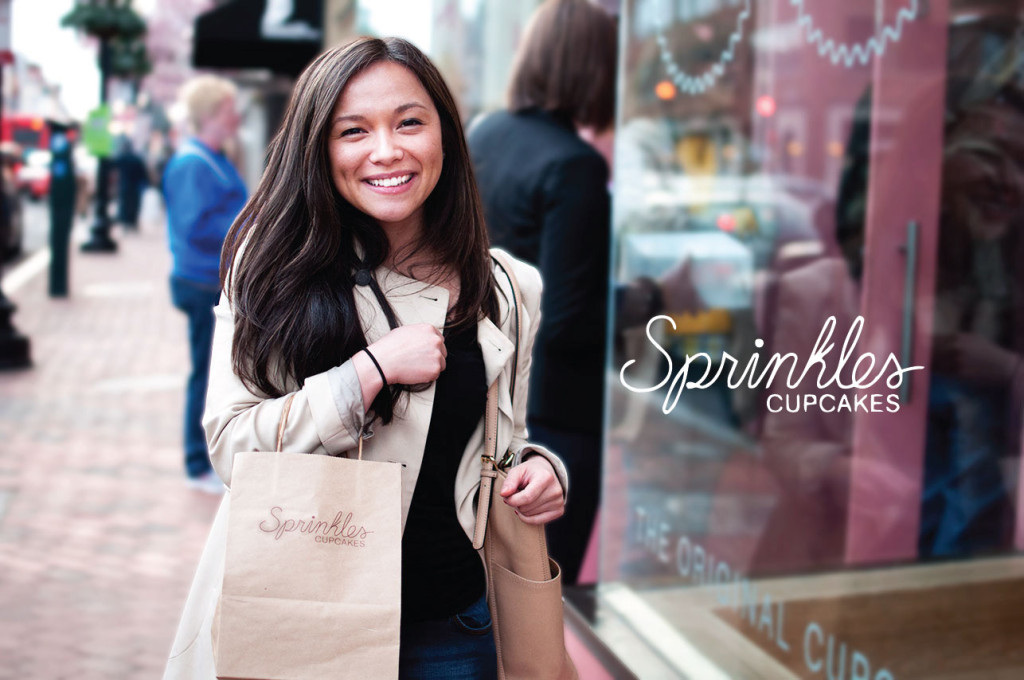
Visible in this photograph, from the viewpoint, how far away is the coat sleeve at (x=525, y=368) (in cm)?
212

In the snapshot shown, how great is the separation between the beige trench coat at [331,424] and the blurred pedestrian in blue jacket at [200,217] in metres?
3.70

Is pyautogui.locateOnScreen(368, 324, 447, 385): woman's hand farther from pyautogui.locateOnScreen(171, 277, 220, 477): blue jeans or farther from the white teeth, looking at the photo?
pyautogui.locateOnScreen(171, 277, 220, 477): blue jeans

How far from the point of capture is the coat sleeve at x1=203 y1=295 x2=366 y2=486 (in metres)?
1.83

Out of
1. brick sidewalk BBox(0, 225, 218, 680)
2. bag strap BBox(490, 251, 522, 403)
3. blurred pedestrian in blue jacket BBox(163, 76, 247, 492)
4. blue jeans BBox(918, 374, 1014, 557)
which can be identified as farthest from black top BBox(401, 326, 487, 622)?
blurred pedestrian in blue jacket BBox(163, 76, 247, 492)

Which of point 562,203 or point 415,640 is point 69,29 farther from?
point 415,640

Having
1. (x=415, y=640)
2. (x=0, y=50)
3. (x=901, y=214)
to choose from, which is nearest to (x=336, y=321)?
(x=415, y=640)

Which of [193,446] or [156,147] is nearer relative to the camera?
[193,446]

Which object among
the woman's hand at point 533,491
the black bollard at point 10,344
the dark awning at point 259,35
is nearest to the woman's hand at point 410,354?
the woman's hand at point 533,491

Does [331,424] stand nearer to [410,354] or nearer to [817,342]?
[410,354]

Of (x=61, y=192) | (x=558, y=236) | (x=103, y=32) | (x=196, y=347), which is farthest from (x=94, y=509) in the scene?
(x=103, y=32)

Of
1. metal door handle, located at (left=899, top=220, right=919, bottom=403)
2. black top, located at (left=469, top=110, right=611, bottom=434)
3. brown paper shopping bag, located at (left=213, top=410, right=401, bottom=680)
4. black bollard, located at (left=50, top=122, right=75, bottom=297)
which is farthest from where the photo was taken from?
black bollard, located at (left=50, top=122, right=75, bottom=297)

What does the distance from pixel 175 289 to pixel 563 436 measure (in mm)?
2998

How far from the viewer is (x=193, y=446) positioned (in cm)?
611

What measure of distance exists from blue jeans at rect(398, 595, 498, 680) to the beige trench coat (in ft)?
0.61
